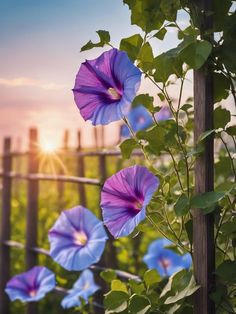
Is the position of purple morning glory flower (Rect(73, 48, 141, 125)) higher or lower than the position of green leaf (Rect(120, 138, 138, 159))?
higher

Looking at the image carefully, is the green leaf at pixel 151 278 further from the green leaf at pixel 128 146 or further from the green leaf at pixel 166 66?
the green leaf at pixel 166 66

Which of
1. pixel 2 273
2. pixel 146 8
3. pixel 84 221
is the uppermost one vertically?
pixel 146 8

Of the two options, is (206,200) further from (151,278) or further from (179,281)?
(151,278)

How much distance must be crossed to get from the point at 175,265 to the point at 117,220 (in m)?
1.62

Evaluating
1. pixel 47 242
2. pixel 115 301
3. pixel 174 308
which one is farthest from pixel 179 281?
pixel 47 242

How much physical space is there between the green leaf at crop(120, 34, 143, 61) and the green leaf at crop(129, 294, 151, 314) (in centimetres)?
45

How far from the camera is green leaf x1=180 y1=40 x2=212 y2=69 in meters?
1.12

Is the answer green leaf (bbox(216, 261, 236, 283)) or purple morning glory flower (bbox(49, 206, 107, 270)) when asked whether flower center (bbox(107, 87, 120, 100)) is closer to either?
green leaf (bbox(216, 261, 236, 283))

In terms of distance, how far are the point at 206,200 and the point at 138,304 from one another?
0.28m

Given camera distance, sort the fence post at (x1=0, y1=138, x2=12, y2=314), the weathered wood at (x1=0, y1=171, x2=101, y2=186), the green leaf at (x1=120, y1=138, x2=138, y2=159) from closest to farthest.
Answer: the green leaf at (x1=120, y1=138, x2=138, y2=159) < the weathered wood at (x1=0, y1=171, x2=101, y2=186) < the fence post at (x1=0, y1=138, x2=12, y2=314)

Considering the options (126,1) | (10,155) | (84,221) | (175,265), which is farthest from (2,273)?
(126,1)

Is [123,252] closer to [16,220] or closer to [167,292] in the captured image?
[16,220]

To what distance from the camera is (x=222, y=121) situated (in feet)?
4.26

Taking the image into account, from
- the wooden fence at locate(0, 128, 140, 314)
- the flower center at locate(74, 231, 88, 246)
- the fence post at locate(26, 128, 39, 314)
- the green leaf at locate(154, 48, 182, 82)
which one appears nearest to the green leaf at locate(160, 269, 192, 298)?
the green leaf at locate(154, 48, 182, 82)
